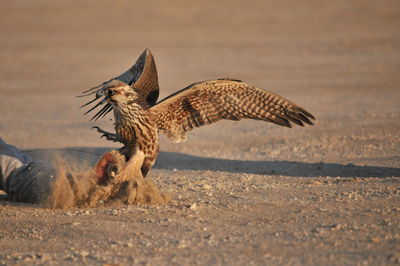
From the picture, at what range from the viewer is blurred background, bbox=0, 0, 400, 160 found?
50.2ft

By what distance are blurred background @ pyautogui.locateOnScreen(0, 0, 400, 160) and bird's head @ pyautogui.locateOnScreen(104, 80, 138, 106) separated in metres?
5.24

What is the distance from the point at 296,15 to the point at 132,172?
75.8 feet

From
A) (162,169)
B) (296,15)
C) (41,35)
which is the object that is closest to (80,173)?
(162,169)

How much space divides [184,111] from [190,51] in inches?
623

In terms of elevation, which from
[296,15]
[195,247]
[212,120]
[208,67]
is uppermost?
[296,15]

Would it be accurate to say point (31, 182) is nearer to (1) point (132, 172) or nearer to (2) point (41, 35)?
(1) point (132, 172)

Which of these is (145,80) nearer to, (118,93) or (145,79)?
(145,79)

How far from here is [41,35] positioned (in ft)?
88.9

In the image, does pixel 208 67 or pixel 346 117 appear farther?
pixel 208 67

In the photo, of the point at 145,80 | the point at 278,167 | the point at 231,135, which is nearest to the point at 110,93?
the point at 145,80

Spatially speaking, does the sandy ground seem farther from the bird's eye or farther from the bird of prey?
the bird's eye

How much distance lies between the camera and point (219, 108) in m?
7.69

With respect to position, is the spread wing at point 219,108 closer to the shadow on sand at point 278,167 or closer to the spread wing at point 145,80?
the spread wing at point 145,80

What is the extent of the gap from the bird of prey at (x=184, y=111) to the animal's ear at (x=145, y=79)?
117mm
